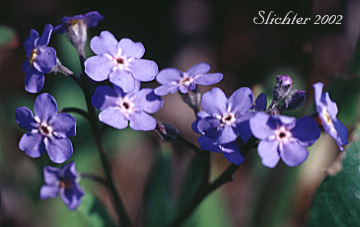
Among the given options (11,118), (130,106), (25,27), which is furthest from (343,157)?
(25,27)

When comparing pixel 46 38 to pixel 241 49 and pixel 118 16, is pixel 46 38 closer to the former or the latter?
pixel 118 16

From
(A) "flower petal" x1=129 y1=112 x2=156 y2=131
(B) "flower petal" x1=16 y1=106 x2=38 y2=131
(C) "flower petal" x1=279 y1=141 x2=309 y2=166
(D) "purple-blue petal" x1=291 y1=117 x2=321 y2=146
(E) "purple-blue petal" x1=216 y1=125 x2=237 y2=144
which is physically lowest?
(B) "flower petal" x1=16 y1=106 x2=38 y2=131

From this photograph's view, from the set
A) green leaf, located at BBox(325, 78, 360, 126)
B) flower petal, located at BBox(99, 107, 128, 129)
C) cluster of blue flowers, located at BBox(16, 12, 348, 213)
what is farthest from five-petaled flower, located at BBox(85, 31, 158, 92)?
green leaf, located at BBox(325, 78, 360, 126)

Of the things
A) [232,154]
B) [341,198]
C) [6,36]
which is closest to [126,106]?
[232,154]

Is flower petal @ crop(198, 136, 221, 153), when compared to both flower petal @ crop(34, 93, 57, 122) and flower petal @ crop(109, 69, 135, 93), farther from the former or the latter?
flower petal @ crop(34, 93, 57, 122)

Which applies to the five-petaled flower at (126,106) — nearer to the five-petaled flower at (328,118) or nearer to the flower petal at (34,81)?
the flower petal at (34,81)

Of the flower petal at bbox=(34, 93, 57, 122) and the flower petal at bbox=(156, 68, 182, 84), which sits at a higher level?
the flower petal at bbox=(156, 68, 182, 84)

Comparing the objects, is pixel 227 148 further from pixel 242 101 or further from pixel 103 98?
pixel 103 98

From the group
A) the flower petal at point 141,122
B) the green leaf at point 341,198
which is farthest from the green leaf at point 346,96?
the flower petal at point 141,122
